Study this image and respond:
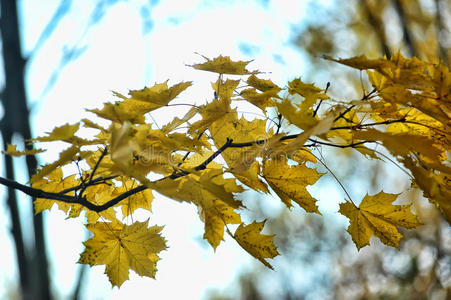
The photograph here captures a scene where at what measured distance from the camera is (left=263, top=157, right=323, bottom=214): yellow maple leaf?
598mm

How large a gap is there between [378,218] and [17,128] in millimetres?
1640

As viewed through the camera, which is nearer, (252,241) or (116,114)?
(116,114)

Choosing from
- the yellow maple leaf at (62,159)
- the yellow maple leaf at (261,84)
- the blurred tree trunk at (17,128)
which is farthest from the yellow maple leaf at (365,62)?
the blurred tree trunk at (17,128)

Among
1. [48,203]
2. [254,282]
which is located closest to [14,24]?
[48,203]

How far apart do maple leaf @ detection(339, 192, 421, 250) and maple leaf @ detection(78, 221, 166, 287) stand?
342 mm

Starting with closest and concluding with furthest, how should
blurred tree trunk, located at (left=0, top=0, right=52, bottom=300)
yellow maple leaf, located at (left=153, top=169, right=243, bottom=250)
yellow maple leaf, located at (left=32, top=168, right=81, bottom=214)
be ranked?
yellow maple leaf, located at (left=153, top=169, right=243, bottom=250) → yellow maple leaf, located at (left=32, top=168, right=81, bottom=214) → blurred tree trunk, located at (left=0, top=0, right=52, bottom=300)

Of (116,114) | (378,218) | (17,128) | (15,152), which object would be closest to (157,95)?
(116,114)

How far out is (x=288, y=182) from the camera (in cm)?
60

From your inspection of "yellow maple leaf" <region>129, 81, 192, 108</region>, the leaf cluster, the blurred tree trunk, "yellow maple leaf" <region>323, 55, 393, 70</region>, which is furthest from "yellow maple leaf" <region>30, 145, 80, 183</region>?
the blurred tree trunk

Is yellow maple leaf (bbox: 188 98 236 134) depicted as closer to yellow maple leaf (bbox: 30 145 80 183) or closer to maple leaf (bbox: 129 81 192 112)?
maple leaf (bbox: 129 81 192 112)

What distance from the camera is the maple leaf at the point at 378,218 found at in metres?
0.64

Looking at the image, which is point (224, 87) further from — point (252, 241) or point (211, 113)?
point (252, 241)

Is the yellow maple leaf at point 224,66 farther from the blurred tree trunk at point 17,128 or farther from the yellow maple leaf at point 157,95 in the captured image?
the blurred tree trunk at point 17,128

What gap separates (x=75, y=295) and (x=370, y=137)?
2.17 metres
